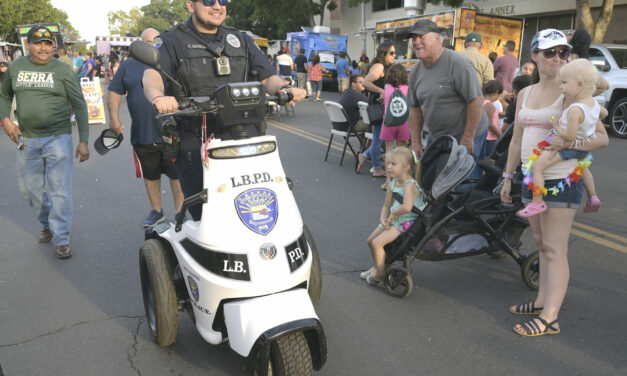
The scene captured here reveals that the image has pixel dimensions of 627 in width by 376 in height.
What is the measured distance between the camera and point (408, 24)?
19.4 metres

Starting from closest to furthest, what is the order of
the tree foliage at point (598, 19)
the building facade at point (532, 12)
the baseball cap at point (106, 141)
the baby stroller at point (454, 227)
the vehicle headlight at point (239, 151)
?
the vehicle headlight at point (239, 151), the baby stroller at point (454, 227), the baseball cap at point (106, 141), the tree foliage at point (598, 19), the building facade at point (532, 12)

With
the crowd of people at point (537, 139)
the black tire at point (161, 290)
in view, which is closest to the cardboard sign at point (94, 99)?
the crowd of people at point (537, 139)

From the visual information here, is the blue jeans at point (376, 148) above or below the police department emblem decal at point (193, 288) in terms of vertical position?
below

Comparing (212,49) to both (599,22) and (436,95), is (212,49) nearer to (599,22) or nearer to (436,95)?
(436,95)

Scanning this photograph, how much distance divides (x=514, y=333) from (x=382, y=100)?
16.3 feet

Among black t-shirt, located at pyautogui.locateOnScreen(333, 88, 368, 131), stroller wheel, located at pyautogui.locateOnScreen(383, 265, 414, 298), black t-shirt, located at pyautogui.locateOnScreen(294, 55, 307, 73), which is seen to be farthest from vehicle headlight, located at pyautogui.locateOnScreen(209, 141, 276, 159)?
black t-shirt, located at pyautogui.locateOnScreen(294, 55, 307, 73)

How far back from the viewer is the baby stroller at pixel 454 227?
3668 mm

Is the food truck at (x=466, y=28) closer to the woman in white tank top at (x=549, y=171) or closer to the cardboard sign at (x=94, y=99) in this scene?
the cardboard sign at (x=94, y=99)

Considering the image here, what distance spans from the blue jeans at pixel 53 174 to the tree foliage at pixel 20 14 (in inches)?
2245

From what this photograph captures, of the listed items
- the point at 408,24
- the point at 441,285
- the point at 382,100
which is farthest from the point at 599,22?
the point at 441,285

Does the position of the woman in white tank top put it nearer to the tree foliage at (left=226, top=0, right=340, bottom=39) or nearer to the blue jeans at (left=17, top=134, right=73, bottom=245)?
the blue jeans at (left=17, top=134, right=73, bottom=245)

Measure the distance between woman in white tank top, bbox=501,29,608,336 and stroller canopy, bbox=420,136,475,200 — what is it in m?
0.39

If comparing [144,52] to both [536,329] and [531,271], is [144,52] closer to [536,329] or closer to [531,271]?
[536,329]

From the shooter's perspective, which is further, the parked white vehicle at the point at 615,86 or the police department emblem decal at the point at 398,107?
the parked white vehicle at the point at 615,86
